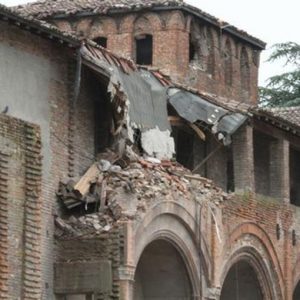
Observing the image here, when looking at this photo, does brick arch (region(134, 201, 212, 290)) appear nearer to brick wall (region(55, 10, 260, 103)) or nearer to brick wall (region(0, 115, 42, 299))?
brick wall (region(0, 115, 42, 299))

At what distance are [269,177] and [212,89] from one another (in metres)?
4.33

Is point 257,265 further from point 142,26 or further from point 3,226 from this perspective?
point 3,226

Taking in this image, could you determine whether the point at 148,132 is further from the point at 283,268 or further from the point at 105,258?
the point at 283,268

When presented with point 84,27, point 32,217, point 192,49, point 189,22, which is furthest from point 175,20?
point 32,217

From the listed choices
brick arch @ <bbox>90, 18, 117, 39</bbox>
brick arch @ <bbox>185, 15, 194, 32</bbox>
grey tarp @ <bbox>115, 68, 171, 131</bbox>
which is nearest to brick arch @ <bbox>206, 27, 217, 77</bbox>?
brick arch @ <bbox>185, 15, 194, 32</bbox>

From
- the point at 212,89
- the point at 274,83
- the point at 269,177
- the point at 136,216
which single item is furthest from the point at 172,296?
the point at 274,83

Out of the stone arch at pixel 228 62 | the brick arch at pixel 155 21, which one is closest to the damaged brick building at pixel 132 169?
the brick arch at pixel 155 21

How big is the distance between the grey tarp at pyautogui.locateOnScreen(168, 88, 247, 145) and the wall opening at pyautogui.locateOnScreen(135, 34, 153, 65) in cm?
692

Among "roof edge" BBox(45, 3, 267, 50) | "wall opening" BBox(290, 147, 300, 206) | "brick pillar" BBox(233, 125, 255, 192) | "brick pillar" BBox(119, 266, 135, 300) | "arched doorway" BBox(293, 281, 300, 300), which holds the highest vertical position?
"roof edge" BBox(45, 3, 267, 50)

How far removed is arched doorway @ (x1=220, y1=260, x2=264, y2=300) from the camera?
1576 inches

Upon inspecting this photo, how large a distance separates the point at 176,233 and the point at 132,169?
203 centimetres

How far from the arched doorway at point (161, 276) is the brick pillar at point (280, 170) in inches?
227

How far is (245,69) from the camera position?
4712 centimetres

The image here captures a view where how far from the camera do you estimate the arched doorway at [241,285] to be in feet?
131
